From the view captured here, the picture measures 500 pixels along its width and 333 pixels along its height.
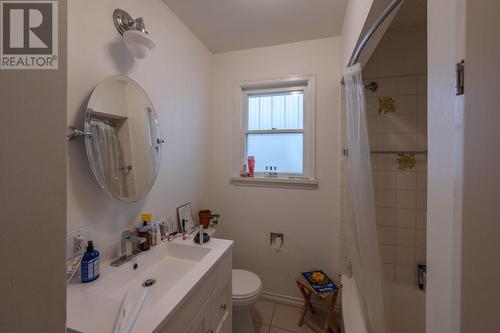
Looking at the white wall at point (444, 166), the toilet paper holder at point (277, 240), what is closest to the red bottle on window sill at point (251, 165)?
the toilet paper holder at point (277, 240)

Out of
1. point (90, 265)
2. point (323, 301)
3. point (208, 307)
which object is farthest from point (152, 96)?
point (323, 301)

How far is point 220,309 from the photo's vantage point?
1260mm

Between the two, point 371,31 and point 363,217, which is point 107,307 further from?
point 371,31

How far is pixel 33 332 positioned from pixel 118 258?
92cm

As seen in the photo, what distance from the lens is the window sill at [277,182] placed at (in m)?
1.96

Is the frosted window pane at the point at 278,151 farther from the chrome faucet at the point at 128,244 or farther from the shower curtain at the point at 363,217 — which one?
the chrome faucet at the point at 128,244

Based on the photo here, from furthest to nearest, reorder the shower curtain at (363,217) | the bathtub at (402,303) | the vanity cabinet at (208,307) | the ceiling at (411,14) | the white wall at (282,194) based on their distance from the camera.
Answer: the white wall at (282,194) < the bathtub at (402,303) < the ceiling at (411,14) < the shower curtain at (363,217) < the vanity cabinet at (208,307)

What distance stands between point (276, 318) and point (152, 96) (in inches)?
82.5

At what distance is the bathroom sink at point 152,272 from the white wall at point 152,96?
161mm

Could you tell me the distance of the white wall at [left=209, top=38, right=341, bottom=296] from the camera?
1.92 metres

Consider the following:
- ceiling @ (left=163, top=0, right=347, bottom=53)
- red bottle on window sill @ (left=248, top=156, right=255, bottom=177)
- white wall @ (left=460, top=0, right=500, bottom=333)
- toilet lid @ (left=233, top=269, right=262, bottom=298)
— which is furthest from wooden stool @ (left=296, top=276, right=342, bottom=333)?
ceiling @ (left=163, top=0, right=347, bottom=53)

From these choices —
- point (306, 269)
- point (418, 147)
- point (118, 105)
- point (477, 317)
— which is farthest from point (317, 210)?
point (118, 105)

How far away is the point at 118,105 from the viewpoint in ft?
3.80

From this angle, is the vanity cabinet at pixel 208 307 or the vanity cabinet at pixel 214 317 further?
the vanity cabinet at pixel 214 317
